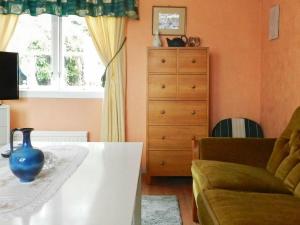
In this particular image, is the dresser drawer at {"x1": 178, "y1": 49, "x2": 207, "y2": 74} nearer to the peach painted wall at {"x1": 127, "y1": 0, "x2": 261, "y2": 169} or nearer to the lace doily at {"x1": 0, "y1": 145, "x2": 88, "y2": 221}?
the peach painted wall at {"x1": 127, "y1": 0, "x2": 261, "y2": 169}

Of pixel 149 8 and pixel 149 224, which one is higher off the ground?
pixel 149 8

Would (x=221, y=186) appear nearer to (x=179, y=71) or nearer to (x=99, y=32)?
(x=179, y=71)

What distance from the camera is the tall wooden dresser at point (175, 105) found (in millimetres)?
3574

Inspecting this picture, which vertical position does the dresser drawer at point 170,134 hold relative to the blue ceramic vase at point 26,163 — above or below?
below

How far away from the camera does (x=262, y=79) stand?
13.0 ft

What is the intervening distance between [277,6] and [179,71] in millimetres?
1131

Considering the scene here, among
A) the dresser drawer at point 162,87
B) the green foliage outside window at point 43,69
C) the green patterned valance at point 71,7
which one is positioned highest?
Result: the green patterned valance at point 71,7

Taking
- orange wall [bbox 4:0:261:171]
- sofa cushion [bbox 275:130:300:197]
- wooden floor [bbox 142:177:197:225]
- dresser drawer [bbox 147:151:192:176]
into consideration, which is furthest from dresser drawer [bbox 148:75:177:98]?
sofa cushion [bbox 275:130:300:197]

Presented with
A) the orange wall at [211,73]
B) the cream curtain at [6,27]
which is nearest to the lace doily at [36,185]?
the orange wall at [211,73]

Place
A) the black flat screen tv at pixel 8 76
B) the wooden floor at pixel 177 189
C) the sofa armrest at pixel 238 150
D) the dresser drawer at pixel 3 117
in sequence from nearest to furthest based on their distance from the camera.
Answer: the sofa armrest at pixel 238 150, the black flat screen tv at pixel 8 76, the wooden floor at pixel 177 189, the dresser drawer at pixel 3 117

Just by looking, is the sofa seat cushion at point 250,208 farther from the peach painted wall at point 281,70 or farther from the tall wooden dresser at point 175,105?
the tall wooden dresser at point 175,105

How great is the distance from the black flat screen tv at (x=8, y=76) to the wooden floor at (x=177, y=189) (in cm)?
156

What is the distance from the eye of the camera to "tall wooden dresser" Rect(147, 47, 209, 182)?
3.57 metres

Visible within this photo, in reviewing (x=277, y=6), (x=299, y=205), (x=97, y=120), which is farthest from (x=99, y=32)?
(x=299, y=205)
